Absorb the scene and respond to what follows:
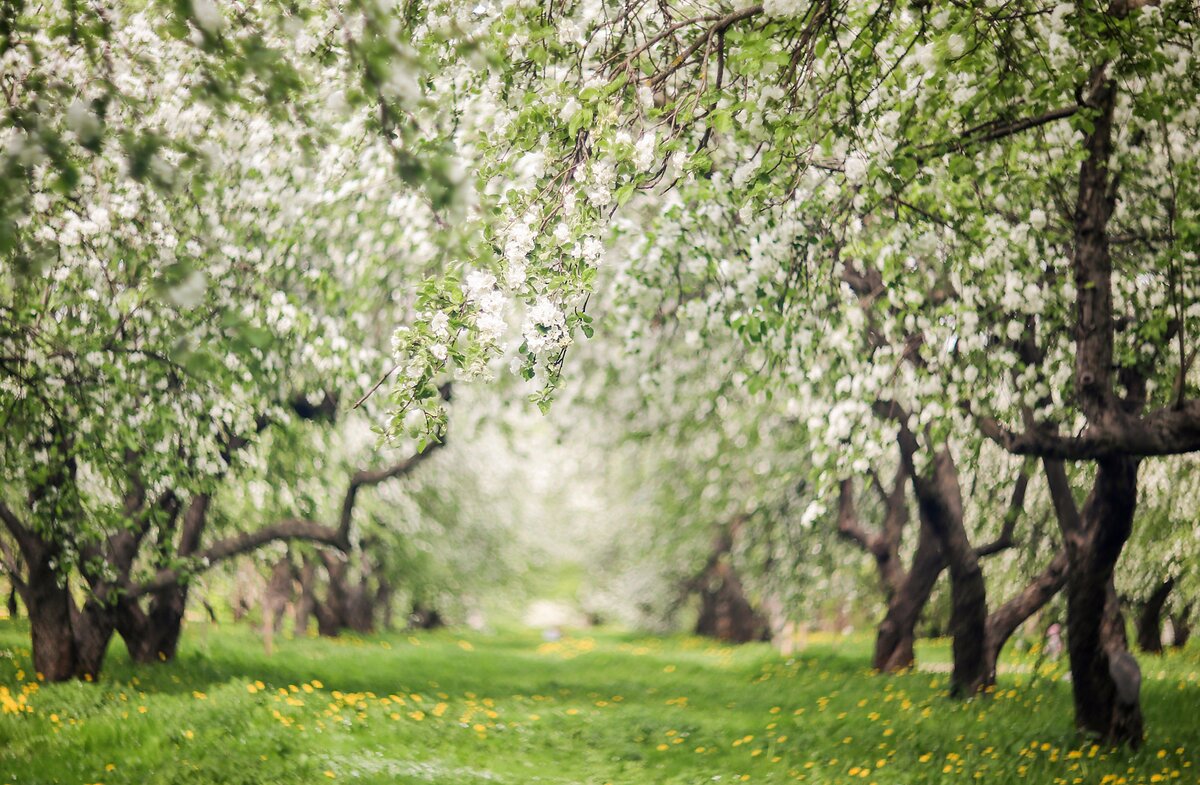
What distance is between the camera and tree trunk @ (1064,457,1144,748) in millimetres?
9578

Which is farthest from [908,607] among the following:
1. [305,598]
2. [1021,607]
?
[305,598]

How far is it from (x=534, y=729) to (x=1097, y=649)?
6.94 metres

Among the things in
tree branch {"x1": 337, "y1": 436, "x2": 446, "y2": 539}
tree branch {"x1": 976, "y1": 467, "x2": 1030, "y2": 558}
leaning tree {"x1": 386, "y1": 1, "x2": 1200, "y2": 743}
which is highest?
leaning tree {"x1": 386, "y1": 1, "x2": 1200, "y2": 743}

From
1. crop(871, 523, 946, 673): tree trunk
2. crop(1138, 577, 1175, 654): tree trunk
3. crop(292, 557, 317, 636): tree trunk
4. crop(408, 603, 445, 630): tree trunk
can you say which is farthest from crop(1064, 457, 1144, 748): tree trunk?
crop(408, 603, 445, 630): tree trunk

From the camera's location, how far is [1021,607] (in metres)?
13.1

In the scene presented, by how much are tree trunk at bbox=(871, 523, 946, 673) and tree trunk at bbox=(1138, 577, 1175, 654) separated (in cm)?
306

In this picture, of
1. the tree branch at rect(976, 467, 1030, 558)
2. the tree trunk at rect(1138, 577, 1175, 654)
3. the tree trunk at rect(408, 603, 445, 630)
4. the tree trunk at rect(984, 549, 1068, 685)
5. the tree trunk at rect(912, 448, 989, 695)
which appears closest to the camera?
the tree trunk at rect(984, 549, 1068, 685)

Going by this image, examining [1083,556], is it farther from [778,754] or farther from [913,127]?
[913,127]

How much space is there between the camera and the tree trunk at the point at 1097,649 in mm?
9578

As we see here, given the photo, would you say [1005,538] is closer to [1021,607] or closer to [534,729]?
[1021,607]

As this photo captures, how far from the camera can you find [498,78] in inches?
279

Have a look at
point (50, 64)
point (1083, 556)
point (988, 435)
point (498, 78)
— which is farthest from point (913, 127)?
point (50, 64)

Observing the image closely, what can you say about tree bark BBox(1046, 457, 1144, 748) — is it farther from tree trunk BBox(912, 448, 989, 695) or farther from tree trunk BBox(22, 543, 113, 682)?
tree trunk BBox(22, 543, 113, 682)

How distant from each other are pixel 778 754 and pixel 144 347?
809 cm
